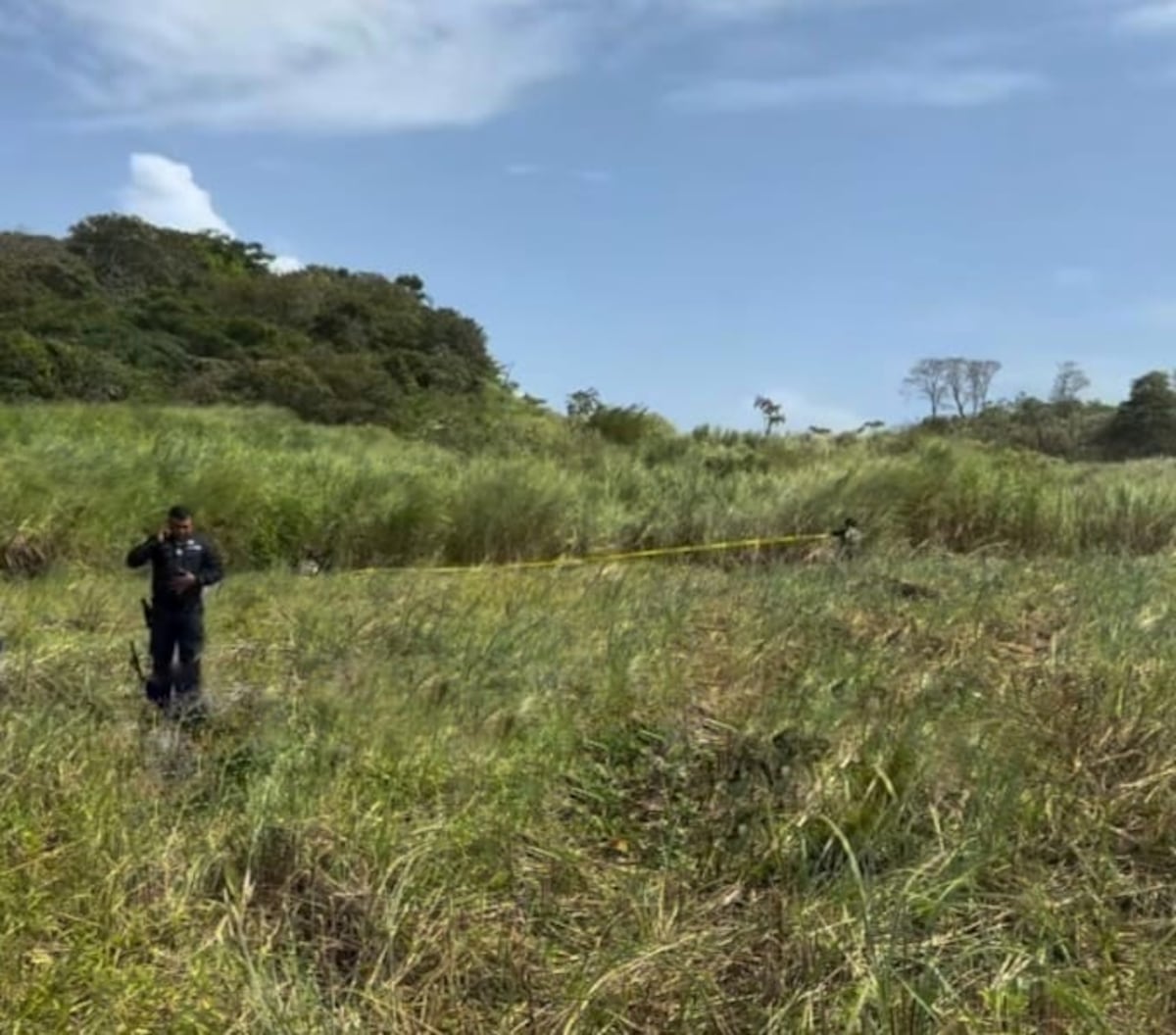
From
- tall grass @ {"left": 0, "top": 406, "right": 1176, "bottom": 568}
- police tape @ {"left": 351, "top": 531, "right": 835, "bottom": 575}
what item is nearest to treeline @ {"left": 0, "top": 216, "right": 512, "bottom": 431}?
tall grass @ {"left": 0, "top": 406, "right": 1176, "bottom": 568}

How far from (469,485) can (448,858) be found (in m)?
9.09

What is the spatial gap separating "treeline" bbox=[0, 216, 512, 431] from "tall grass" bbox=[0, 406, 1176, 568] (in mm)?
10528

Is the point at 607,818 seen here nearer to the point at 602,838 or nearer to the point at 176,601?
the point at 602,838

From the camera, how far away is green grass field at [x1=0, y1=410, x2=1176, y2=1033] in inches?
125

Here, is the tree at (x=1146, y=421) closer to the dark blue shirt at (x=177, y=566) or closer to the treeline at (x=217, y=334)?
the treeline at (x=217, y=334)

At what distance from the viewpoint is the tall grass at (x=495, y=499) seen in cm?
1119

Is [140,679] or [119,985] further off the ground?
[140,679]

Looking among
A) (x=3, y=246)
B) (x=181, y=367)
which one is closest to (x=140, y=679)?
(x=181, y=367)

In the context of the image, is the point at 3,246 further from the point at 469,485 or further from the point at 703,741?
the point at 703,741

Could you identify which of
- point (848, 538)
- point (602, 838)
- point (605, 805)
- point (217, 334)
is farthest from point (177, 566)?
point (217, 334)

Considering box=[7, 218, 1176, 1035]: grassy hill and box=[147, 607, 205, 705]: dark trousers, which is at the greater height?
box=[147, 607, 205, 705]: dark trousers

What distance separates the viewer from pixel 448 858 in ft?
12.2

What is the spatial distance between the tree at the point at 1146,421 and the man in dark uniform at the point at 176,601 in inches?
1239

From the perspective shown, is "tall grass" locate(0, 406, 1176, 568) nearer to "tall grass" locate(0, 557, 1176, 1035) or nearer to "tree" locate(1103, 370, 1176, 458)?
"tall grass" locate(0, 557, 1176, 1035)
